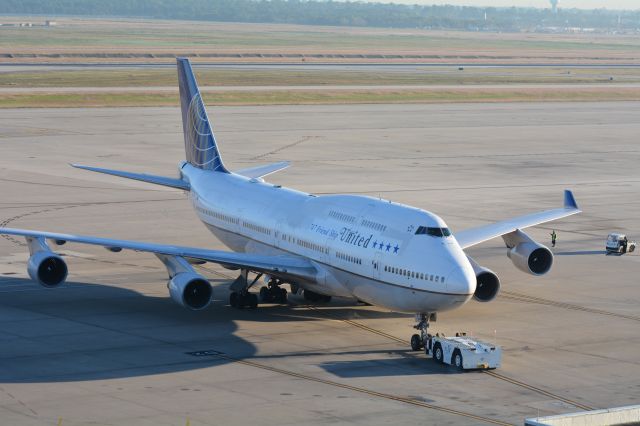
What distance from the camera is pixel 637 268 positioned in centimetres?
5522

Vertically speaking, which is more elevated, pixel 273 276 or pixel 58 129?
pixel 58 129

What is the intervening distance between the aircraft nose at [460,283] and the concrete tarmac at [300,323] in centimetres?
253

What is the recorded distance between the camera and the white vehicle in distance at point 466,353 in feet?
122

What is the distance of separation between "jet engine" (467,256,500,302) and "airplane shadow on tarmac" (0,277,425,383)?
353cm

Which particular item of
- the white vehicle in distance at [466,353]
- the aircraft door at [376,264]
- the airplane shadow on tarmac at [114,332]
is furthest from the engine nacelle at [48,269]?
the white vehicle in distance at [466,353]

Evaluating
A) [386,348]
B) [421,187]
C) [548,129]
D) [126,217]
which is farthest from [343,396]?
[548,129]

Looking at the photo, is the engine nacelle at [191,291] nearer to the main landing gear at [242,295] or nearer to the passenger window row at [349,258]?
the main landing gear at [242,295]

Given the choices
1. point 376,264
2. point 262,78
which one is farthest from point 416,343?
point 262,78

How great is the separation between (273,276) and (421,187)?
Answer: 120 feet

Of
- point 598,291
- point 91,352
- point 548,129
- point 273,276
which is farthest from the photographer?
point 548,129

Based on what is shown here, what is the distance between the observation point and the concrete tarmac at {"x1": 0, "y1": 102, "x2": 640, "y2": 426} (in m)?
33.4

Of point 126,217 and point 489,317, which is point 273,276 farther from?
point 126,217

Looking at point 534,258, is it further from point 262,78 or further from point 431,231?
point 262,78

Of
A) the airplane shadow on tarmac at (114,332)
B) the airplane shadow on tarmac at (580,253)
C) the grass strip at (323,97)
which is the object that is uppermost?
the grass strip at (323,97)
